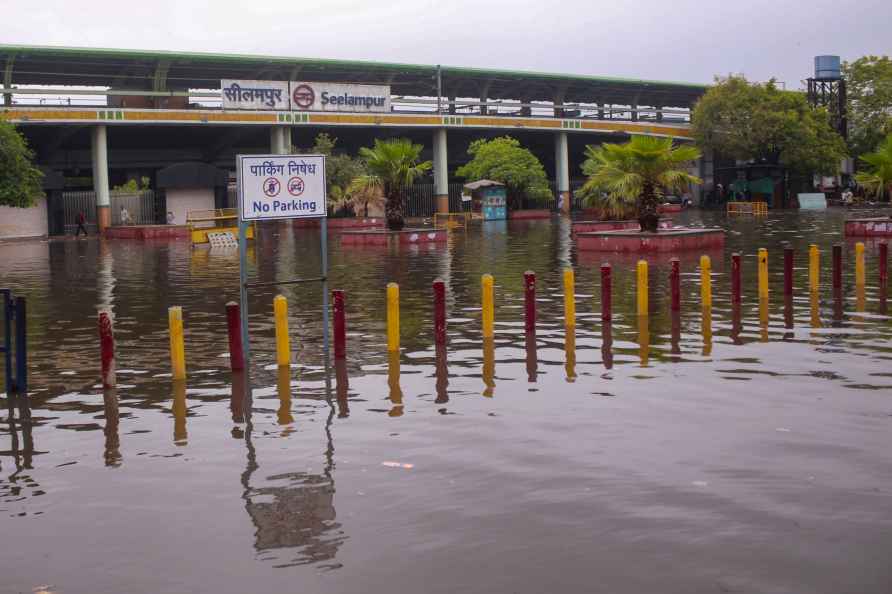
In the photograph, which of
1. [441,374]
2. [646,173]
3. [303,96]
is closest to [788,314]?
[441,374]

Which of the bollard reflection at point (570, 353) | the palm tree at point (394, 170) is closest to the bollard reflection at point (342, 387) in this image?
the bollard reflection at point (570, 353)

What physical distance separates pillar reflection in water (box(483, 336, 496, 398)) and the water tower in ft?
254

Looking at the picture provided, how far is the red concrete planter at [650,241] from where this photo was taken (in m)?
32.8

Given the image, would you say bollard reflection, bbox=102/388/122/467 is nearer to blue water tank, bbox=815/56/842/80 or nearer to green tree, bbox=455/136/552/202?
green tree, bbox=455/136/552/202

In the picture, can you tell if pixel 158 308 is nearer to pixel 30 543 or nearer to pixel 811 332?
pixel 811 332

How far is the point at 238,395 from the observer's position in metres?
12.3

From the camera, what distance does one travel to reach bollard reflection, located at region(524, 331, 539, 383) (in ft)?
42.9

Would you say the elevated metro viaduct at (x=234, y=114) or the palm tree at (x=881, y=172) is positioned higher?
the elevated metro viaduct at (x=234, y=114)

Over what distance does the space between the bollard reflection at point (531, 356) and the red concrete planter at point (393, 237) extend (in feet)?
86.6

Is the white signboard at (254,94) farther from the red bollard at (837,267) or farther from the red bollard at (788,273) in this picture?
the red bollard at (788,273)

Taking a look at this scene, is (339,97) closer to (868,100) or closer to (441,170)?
(441,170)

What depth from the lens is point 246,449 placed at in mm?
9812

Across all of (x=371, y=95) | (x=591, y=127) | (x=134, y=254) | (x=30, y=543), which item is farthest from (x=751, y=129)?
(x=30, y=543)

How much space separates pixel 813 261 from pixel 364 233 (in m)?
24.1
